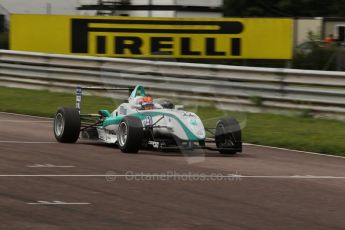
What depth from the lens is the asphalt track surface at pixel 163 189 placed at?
27.5ft

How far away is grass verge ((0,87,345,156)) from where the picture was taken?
1524cm

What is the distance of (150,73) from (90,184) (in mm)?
11992

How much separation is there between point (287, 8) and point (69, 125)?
39656 mm

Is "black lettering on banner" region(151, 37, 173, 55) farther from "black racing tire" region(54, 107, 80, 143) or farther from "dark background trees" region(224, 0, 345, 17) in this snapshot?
"dark background trees" region(224, 0, 345, 17)

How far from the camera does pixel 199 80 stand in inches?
822

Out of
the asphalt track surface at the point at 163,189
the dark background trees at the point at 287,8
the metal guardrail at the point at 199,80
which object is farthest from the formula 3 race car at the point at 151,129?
the dark background trees at the point at 287,8

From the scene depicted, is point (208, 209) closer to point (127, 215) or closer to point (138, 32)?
point (127, 215)

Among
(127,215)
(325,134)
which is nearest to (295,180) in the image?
(127,215)

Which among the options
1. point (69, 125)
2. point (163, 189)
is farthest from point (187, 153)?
point (163, 189)

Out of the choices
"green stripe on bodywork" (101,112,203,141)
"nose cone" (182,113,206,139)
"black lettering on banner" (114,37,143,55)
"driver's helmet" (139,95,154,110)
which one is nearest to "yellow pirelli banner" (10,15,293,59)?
"black lettering on banner" (114,37,143,55)

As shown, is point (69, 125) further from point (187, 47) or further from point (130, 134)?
point (187, 47)

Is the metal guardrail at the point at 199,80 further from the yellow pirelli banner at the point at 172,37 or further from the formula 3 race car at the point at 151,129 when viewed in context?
the formula 3 race car at the point at 151,129

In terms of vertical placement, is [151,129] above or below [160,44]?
below

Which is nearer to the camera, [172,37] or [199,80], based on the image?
[199,80]
